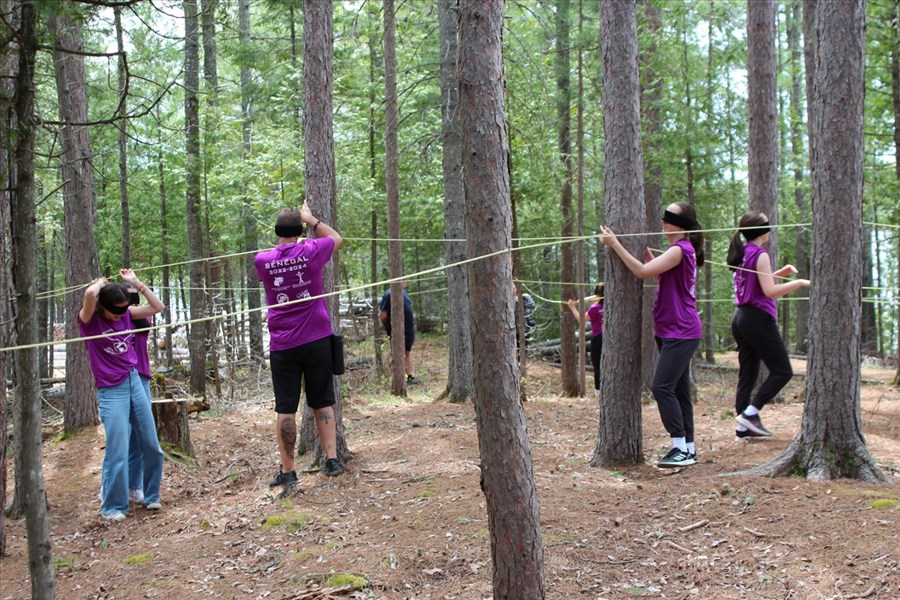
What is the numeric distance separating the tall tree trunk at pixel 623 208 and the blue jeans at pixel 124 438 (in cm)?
399

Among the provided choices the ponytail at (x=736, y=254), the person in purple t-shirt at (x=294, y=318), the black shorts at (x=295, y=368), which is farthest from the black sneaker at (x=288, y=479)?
the ponytail at (x=736, y=254)

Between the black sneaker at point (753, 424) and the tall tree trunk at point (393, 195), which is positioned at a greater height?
the tall tree trunk at point (393, 195)

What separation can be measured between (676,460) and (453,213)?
5.71 m

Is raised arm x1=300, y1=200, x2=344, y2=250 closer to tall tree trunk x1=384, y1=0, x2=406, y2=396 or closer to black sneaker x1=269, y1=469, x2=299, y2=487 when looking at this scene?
black sneaker x1=269, y1=469, x2=299, y2=487

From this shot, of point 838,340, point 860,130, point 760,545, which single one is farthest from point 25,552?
point 860,130

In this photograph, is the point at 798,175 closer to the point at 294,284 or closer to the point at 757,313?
the point at 757,313

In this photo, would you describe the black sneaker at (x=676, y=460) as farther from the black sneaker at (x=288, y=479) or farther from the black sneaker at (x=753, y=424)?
the black sneaker at (x=288, y=479)

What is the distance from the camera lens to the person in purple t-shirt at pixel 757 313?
6543 mm

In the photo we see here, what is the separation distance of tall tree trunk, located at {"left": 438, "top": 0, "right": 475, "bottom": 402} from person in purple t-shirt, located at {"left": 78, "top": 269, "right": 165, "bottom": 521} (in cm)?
482

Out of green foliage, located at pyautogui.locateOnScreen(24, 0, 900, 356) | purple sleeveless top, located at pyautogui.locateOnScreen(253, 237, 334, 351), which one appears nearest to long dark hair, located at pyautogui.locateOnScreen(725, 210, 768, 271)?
purple sleeveless top, located at pyautogui.locateOnScreen(253, 237, 334, 351)

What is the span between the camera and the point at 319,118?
6.89 meters

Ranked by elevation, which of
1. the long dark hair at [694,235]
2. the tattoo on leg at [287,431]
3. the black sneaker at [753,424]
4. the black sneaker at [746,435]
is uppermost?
the long dark hair at [694,235]

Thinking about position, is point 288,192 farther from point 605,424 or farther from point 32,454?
point 32,454

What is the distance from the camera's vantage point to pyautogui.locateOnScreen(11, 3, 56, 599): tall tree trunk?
3703 millimetres
